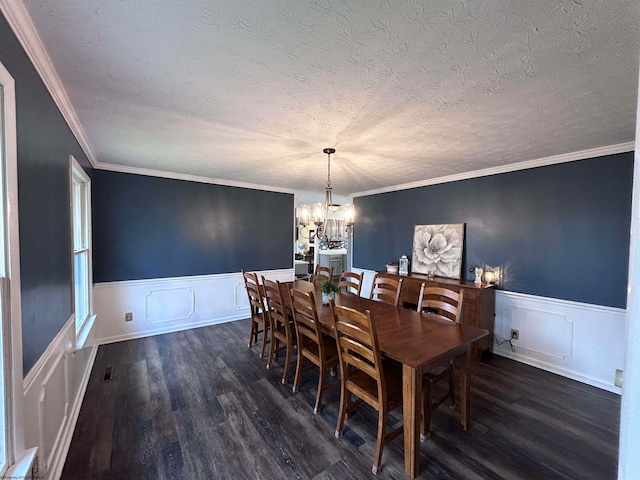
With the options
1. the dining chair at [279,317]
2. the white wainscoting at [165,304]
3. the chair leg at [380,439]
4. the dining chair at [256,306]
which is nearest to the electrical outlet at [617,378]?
the chair leg at [380,439]

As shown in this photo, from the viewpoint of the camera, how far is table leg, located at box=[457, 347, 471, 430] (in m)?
2.01

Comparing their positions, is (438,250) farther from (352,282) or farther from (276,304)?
(276,304)

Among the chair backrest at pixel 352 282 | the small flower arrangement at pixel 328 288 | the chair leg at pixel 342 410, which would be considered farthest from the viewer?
the chair backrest at pixel 352 282

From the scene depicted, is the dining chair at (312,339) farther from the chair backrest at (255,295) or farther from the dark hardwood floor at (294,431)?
the chair backrest at (255,295)

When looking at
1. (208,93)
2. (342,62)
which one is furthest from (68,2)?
(342,62)

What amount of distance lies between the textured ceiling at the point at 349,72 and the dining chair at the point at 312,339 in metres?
1.46

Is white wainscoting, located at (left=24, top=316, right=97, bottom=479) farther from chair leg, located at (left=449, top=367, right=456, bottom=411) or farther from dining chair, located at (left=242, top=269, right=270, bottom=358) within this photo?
chair leg, located at (left=449, top=367, right=456, bottom=411)

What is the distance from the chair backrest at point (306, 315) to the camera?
213 centimetres

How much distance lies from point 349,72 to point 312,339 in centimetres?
202

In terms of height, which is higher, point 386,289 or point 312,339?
point 386,289

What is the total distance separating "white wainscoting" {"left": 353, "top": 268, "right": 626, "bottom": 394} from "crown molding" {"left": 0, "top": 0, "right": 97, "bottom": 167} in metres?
4.52

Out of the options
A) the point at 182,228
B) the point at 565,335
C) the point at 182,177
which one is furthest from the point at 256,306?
the point at 565,335

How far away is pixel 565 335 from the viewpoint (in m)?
2.90

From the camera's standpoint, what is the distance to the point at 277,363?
3.08 metres
